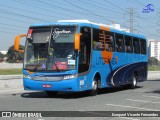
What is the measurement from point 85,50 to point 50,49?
1674 mm

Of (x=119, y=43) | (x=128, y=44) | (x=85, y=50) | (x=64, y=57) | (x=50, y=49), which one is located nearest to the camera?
(x=64, y=57)

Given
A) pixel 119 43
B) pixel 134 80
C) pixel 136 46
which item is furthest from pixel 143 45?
pixel 119 43

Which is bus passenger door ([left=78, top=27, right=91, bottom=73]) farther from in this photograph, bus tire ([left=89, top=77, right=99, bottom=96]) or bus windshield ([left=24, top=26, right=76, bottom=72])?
bus tire ([left=89, top=77, right=99, bottom=96])

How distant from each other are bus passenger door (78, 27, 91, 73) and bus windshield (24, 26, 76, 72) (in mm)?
568

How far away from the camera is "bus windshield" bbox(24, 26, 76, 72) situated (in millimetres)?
17969

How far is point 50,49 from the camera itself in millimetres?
18156

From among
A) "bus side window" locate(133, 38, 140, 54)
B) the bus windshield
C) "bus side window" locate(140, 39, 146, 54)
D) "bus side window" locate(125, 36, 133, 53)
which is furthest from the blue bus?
"bus side window" locate(140, 39, 146, 54)

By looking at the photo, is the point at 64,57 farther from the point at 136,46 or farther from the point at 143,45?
the point at 143,45

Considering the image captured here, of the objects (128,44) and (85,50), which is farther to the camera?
(128,44)

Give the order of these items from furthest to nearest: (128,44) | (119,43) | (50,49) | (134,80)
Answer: (134,80) < (128,44) < (119,43) < (50,49)

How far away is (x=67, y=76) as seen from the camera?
1794 cm

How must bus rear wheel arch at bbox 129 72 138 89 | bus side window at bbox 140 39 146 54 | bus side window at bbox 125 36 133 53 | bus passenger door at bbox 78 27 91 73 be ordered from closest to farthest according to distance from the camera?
bus passenger door at bbox 78 27 91 73 < bus side window at bbox 125 36 133 53 < bus rear wheel arch at bbox 129 72 138 89 < bus side window at bbox 140 39 146 54

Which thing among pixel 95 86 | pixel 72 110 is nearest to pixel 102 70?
pixel 95 86

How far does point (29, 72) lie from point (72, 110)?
5.42 meters
